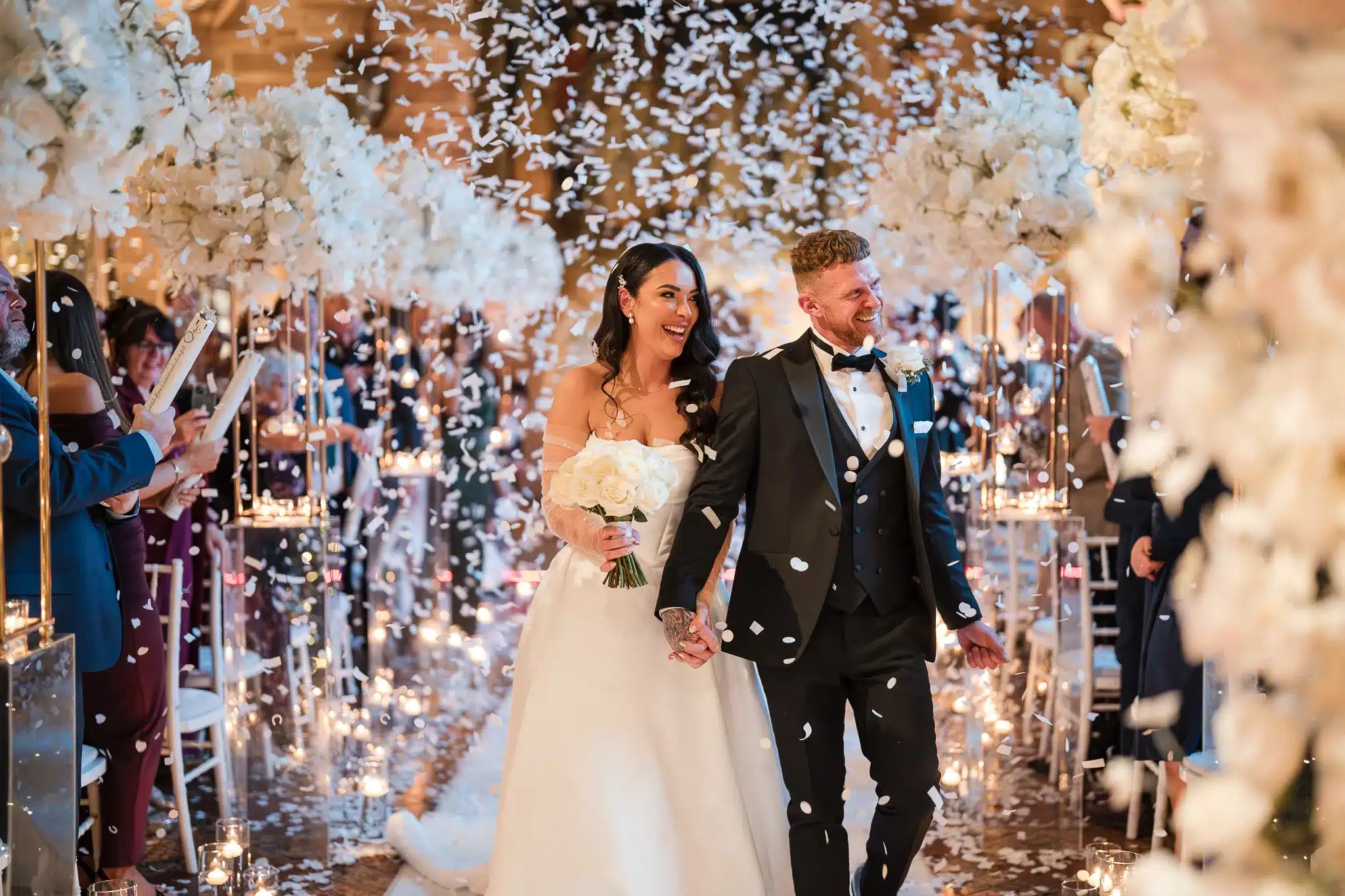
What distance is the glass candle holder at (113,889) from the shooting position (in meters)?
2.93

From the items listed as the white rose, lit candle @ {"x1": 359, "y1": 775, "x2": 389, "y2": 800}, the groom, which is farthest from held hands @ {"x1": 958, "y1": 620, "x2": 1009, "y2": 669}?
lit candle @ {"x1": 359, "y1": 775, "x2": 389, "y2": 800}

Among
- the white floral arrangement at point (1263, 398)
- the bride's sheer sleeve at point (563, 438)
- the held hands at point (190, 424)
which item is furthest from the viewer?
the held hands at point (190, 424)

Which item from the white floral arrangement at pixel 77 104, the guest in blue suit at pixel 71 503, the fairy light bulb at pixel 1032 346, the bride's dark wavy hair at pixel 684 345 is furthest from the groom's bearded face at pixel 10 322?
the fairy light bulb at pixel 1032 346

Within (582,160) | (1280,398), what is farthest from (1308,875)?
(582,160)

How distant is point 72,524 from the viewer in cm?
318

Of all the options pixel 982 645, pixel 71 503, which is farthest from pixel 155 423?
pixel 982 645

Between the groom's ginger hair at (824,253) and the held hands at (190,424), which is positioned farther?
the held hands at (190,424)

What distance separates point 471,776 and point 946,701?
242 cm

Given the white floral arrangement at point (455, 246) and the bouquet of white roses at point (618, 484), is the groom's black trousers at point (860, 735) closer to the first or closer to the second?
the bouquet of white roses at point (618, 484)

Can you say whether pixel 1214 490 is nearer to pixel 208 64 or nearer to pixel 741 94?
pixel 208 64

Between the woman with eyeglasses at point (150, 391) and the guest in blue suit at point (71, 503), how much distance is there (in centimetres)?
63

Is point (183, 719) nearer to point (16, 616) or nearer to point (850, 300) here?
point (16, 616)

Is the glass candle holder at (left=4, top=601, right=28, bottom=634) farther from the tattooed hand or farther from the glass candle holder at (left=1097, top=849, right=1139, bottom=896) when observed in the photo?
the glass candle holder at (left=1097, top=849, right=1139, bottom=896)

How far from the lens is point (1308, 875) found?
57 centimetres
